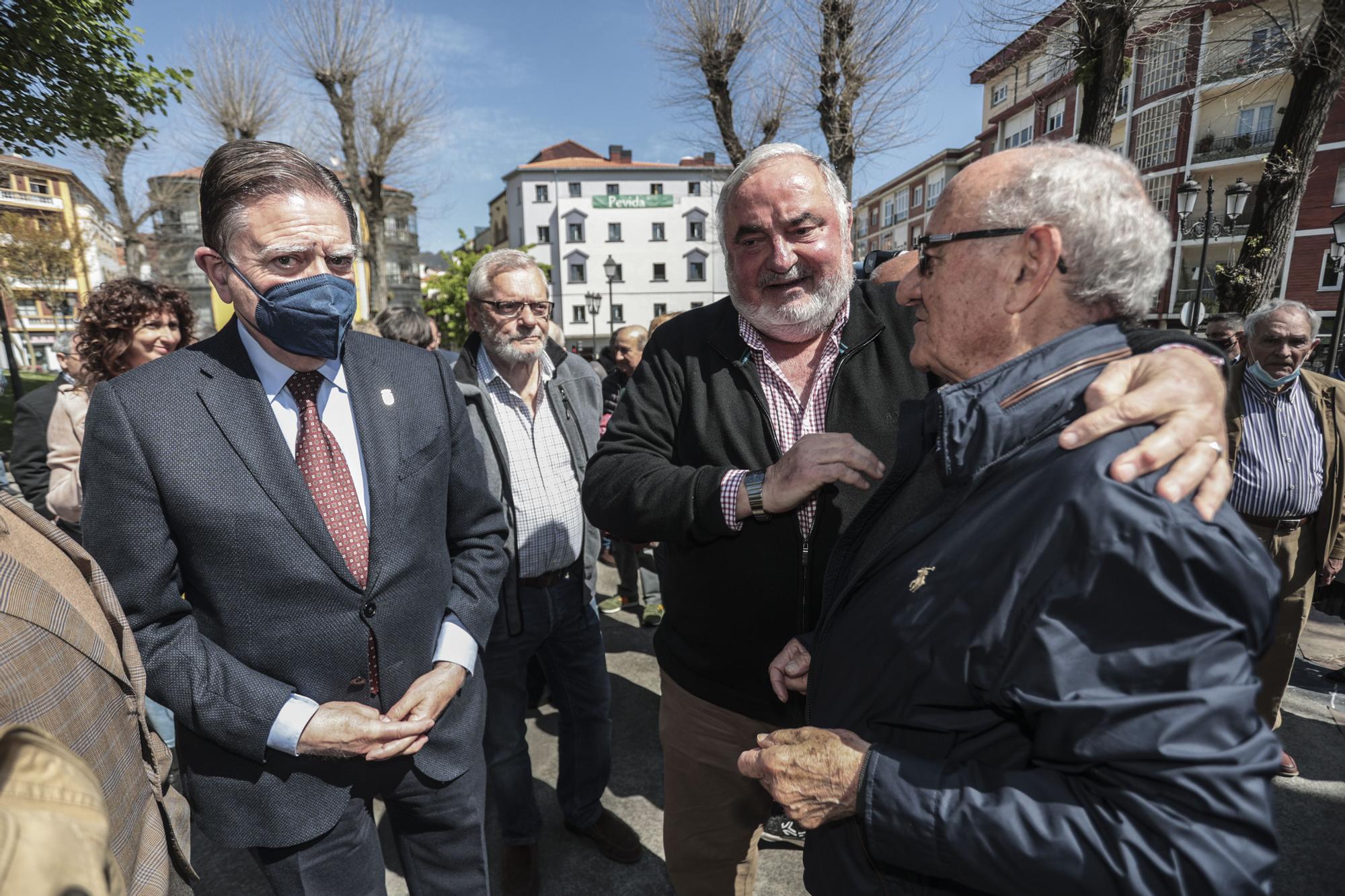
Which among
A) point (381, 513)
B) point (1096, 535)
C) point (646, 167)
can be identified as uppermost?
point (646, 167)

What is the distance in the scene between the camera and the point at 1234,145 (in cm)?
2670

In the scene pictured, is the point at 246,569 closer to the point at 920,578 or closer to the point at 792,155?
the point at 920,578

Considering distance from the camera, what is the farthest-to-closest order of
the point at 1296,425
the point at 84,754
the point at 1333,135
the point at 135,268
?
the point at 1333,135
the point at 135,268
the point at 1296,425
the point at 84,754

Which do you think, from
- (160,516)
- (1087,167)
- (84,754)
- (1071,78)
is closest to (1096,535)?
(1087,167)

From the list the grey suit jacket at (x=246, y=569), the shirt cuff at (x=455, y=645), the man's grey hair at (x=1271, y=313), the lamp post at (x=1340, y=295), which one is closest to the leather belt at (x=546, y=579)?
the shirt cuff at (x=455, y=645)

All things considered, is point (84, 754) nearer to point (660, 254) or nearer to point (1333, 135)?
point (1333, 135)

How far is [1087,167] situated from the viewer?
45.6 inches

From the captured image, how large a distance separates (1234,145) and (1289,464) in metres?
32.3

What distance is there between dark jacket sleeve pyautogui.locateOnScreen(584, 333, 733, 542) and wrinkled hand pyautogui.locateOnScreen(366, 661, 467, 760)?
0.57 meters

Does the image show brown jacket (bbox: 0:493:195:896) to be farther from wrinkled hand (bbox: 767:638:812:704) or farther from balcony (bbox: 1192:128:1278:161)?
balcony (bbox: 1192:128:1278:161)

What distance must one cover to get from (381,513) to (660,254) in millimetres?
48532

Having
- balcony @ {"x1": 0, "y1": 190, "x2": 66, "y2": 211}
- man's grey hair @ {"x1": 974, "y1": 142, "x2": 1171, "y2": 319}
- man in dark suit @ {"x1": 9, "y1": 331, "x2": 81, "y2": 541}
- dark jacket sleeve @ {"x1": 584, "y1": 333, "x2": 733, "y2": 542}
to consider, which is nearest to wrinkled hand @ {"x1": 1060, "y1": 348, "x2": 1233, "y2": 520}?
man's grey hair @ {"x1": 974, "y1": 142, "x2": 1171, "y2": 319}

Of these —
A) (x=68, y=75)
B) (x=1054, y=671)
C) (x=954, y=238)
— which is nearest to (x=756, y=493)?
(x=954, y=238)

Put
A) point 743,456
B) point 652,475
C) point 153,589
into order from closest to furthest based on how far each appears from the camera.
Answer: point 153,589 → point 652,475 → point 743,456
